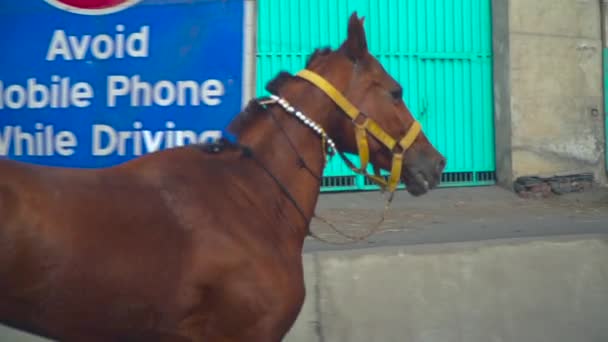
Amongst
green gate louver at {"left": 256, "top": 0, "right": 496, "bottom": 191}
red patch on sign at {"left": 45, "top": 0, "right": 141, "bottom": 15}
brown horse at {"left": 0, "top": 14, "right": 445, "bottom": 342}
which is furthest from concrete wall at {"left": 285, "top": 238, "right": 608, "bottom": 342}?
green gate louver at {"left": 256, "top": 0, "right": 496, "bottom": 191}

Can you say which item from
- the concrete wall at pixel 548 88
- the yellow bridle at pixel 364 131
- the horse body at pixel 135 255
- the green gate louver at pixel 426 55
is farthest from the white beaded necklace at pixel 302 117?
the concrete wall at pixel 548 88

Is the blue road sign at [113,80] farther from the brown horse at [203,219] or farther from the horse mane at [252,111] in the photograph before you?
the brown horse at [203,219]

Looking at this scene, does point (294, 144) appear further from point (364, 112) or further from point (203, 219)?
point (203, 219)

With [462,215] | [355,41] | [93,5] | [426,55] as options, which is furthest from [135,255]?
[426,55]

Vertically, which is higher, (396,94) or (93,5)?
(93,5)

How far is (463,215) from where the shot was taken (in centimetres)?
870

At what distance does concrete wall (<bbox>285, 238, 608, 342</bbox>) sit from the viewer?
545cm

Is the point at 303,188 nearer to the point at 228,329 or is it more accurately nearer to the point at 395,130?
the point at 395,130

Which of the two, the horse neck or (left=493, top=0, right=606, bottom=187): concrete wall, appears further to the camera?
(left=493, top=0, right=606, bottom=187): concrete wall

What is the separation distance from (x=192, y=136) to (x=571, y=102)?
6955 mm

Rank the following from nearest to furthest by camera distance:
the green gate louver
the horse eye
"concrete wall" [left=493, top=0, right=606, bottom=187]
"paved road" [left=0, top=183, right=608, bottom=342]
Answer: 1. the horse eye
2. "paved road" [left=0, top=183, right=608, bottom=342]
3. the green gate louver
4. "concrete wall" [left=493, top=0, right=606, bottom=187]

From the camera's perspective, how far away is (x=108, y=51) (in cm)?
451

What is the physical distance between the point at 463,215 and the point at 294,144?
533 cm

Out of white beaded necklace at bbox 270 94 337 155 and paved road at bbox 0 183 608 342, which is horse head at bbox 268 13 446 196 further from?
Result: paved road at bbox 0 183 608 342
